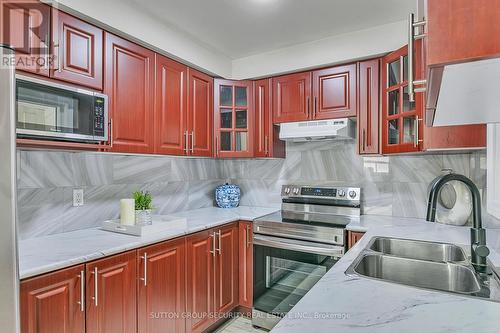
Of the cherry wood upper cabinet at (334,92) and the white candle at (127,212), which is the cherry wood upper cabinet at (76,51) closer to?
the white candle at (127,212)

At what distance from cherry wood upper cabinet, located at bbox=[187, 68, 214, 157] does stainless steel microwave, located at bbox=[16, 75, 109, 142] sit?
0.87 meters

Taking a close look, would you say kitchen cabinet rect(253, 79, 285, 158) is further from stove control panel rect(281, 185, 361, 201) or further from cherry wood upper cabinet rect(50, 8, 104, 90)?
cherry wood upper cabinet rect(50, 8, 104, 90)

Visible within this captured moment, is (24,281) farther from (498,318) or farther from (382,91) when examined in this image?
(382,91)

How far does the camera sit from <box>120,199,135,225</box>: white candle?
193cm

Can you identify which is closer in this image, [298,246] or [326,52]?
[298,246]

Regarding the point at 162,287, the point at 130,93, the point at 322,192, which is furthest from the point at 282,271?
the point at 130,93

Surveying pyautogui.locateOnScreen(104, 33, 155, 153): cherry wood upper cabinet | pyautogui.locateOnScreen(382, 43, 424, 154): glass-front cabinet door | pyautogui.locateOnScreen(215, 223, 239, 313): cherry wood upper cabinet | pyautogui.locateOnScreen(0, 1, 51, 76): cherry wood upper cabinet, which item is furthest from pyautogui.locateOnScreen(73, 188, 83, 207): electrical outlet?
pyautogui.locateOnScreen(382, 43, 424, 154): glass-front cabinet door

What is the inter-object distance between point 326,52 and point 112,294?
238 cm

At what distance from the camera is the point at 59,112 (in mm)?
1505

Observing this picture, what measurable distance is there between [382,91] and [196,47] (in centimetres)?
161

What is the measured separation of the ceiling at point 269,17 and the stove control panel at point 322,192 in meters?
1.35

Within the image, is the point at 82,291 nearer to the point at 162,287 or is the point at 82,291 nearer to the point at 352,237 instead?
the point at 162,287

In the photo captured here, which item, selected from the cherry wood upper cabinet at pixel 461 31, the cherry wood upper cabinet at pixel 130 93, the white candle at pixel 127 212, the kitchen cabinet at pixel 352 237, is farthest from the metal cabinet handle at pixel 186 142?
the cherry wood upper cabinet at pixel 461 31

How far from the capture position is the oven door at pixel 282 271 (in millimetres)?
2215
